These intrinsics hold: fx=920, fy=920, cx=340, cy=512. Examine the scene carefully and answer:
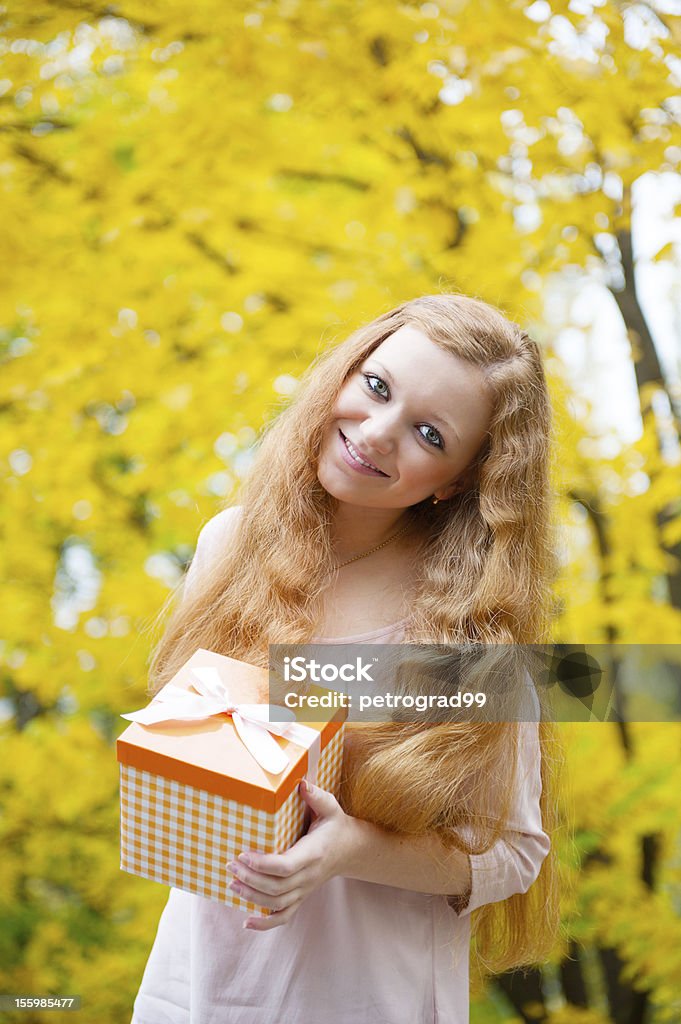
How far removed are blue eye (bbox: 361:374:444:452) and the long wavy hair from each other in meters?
0.07

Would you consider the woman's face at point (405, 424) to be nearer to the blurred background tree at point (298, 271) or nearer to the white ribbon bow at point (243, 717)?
the white ribbon bow at point (243, 717)

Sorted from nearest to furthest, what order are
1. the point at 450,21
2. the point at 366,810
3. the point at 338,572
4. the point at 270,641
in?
the point at 366,810 < the point at 270,641 < the point at 338,572 < the point at 450,21

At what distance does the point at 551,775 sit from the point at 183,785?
64 cm

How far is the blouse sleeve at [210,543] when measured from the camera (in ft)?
4.70

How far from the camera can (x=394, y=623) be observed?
129cm

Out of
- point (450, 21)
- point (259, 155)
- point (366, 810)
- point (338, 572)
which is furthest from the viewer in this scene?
point (259, 155)

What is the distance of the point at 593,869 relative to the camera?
2496 mm

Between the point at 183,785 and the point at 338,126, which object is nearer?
the point at 183,785

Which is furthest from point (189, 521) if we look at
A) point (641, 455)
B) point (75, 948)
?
point (75, 948)

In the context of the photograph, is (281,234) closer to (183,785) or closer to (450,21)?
(450,21)

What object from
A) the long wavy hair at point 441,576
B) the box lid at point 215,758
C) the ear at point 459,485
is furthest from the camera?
the ear at point 459,485

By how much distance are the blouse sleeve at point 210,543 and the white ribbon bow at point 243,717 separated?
33 centimetres

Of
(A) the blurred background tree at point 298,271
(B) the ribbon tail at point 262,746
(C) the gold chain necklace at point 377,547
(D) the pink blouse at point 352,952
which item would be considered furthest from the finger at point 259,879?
(A) the blurred background tree at point 298,271

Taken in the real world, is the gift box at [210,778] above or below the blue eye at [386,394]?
below
